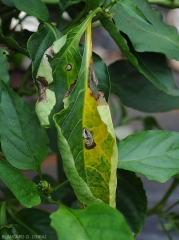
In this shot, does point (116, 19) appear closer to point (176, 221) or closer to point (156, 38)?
point (156, 38)

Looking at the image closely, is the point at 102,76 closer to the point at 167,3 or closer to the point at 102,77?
the point at 102,77

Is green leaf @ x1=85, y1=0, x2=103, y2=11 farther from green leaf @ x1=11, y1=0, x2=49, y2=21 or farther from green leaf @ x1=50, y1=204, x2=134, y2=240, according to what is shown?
green leaf @ x1=50, y1=204, x2=134, y2=240

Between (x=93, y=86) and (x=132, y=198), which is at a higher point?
(x=93, y=86)

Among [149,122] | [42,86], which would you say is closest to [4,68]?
[42,86]

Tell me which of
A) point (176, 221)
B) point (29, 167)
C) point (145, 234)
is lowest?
point (145, 234)

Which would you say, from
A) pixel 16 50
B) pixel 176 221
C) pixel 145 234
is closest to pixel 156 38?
pixel 16 50

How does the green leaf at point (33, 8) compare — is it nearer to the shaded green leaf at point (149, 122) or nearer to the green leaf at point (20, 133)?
the green leaf at point (20, 133)
